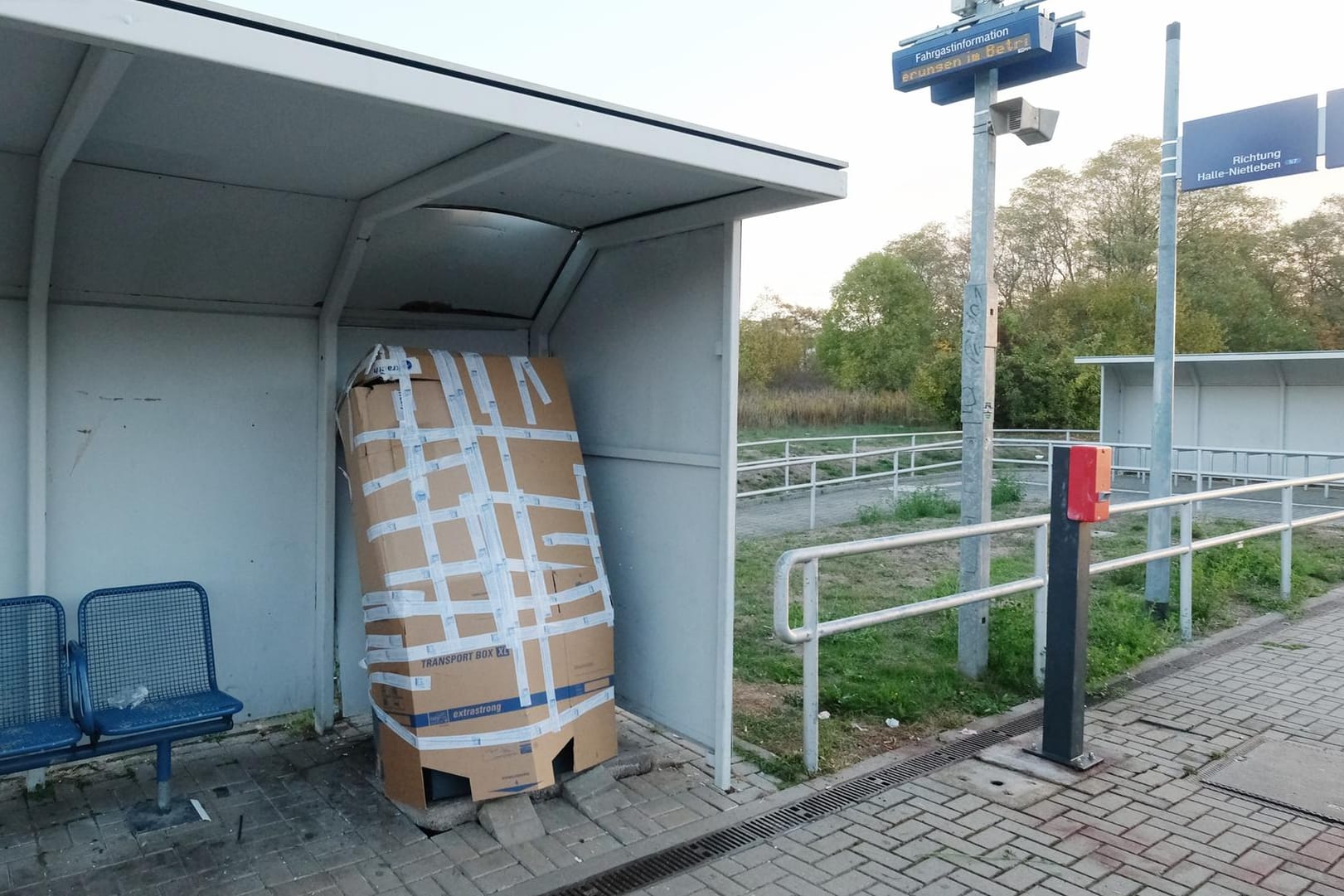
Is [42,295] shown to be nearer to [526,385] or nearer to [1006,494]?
[526,385]

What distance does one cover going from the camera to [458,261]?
4.68 metres

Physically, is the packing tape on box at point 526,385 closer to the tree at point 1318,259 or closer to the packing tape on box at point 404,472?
the packing tape on box at point 404,472

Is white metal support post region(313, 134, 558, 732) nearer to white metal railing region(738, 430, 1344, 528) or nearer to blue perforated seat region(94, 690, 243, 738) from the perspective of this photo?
blue perforated seat region(94, 690, 243, 738)

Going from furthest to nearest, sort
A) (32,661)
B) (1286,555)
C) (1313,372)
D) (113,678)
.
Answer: (1313,372) < (1286,555) < (113,678) < (32,661)

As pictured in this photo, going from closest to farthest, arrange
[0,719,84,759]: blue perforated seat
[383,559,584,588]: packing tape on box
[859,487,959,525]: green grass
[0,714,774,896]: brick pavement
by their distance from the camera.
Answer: [0,714,774,896]: brick pavement < [0,719,84,759]: blue perforated seat < [383,559,584,588]: packing tape on box < [859,487,959,525]: green grass

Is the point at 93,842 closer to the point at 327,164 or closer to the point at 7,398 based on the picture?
the point at 7,398

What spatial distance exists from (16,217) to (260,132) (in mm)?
1155

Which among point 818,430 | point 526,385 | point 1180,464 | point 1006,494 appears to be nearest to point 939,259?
point 818,430

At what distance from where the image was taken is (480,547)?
3957 millimetres

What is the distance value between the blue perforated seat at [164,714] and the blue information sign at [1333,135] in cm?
771

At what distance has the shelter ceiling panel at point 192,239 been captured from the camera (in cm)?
383

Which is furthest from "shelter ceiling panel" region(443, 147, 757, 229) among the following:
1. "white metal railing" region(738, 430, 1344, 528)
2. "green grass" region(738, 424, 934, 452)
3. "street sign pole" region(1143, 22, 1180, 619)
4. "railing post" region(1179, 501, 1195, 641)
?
"green grass" region(738, 424, 934, 452)

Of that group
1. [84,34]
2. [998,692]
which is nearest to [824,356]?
[998,692]

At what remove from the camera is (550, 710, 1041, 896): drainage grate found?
328 cm
